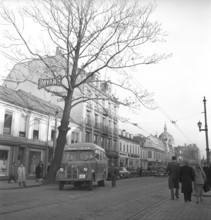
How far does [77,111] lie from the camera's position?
1734 inches

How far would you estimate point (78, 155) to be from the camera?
18781 millimetres

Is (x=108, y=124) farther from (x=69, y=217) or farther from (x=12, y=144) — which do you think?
(x=69, y=217)

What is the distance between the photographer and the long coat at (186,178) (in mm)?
11930

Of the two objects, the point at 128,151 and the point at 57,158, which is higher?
the point at 128,151

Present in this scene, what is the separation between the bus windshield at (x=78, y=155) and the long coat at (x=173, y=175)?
6490 mm

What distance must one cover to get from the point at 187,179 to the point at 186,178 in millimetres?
71

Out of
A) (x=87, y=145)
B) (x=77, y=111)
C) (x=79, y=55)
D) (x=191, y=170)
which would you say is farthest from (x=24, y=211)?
(x=77, y=111)

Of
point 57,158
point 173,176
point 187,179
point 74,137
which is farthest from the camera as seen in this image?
point 74,137

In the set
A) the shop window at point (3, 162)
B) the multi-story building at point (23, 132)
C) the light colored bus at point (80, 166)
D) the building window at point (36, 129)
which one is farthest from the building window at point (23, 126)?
the light colored bus at point (80, 166)

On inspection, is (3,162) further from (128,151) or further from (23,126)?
(128,151)

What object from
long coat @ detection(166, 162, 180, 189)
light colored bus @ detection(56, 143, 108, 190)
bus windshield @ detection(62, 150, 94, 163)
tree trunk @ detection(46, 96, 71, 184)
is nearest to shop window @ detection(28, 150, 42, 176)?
tree trunk @ detection(46, 96, 71, 184)

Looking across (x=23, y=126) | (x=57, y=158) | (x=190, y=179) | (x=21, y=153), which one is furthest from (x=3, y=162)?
(x=190, y=179)

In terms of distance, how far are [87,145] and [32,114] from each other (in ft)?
43.8

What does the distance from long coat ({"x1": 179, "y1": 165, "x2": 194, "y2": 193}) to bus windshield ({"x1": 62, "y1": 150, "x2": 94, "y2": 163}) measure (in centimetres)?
755
